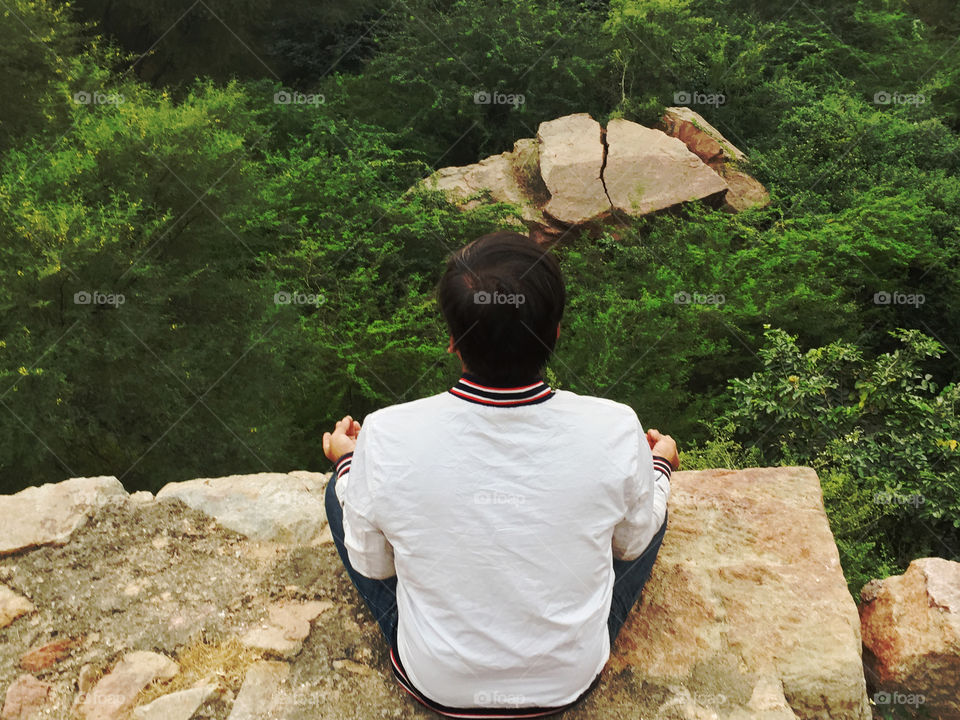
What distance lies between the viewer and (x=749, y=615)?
228 cm

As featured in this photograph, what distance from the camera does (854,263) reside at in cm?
683

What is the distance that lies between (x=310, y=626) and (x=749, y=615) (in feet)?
4.45

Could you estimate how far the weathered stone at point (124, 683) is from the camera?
1.96 m

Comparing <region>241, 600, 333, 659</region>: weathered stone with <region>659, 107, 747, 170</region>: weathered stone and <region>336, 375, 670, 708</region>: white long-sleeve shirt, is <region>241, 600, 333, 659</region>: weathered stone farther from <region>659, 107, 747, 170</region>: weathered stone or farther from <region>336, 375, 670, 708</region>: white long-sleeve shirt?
<region>659, 107, 747, 170</region>: weathered stone

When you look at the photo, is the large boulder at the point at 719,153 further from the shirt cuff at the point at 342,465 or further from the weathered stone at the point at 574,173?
the shirt cuff at the point at 342,465

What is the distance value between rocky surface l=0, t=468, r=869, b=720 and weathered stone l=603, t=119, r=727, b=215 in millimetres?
5790

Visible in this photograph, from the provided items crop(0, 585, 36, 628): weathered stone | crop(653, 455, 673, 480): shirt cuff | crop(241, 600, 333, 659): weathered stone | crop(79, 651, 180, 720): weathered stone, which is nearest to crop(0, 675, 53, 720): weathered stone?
crop(79, 651, 180, 720): weathered stone

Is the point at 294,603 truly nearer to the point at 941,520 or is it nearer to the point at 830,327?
the point at 941,520

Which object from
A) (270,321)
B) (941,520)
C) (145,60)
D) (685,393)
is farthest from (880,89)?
(145,60)

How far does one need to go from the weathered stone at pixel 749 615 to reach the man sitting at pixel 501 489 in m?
0.58

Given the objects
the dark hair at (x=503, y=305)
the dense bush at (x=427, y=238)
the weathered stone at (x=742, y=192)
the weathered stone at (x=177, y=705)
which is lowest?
the weathered stone at (x=742, y=192)

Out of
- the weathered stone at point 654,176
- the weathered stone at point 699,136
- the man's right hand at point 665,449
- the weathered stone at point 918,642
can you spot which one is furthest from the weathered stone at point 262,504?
the weathered stone at point 699,136

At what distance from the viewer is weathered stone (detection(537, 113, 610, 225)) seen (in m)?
8.16

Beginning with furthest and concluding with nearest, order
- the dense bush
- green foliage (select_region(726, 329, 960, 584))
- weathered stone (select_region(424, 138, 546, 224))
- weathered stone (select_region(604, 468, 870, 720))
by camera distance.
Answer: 1. weathered stone (select_region(424, 138, 546, 224))
2. the dense bush
3. green foliage (select_region(726, 329, 960, 584))
4. weathered stone (select_region(604, 468, 870, 720))
